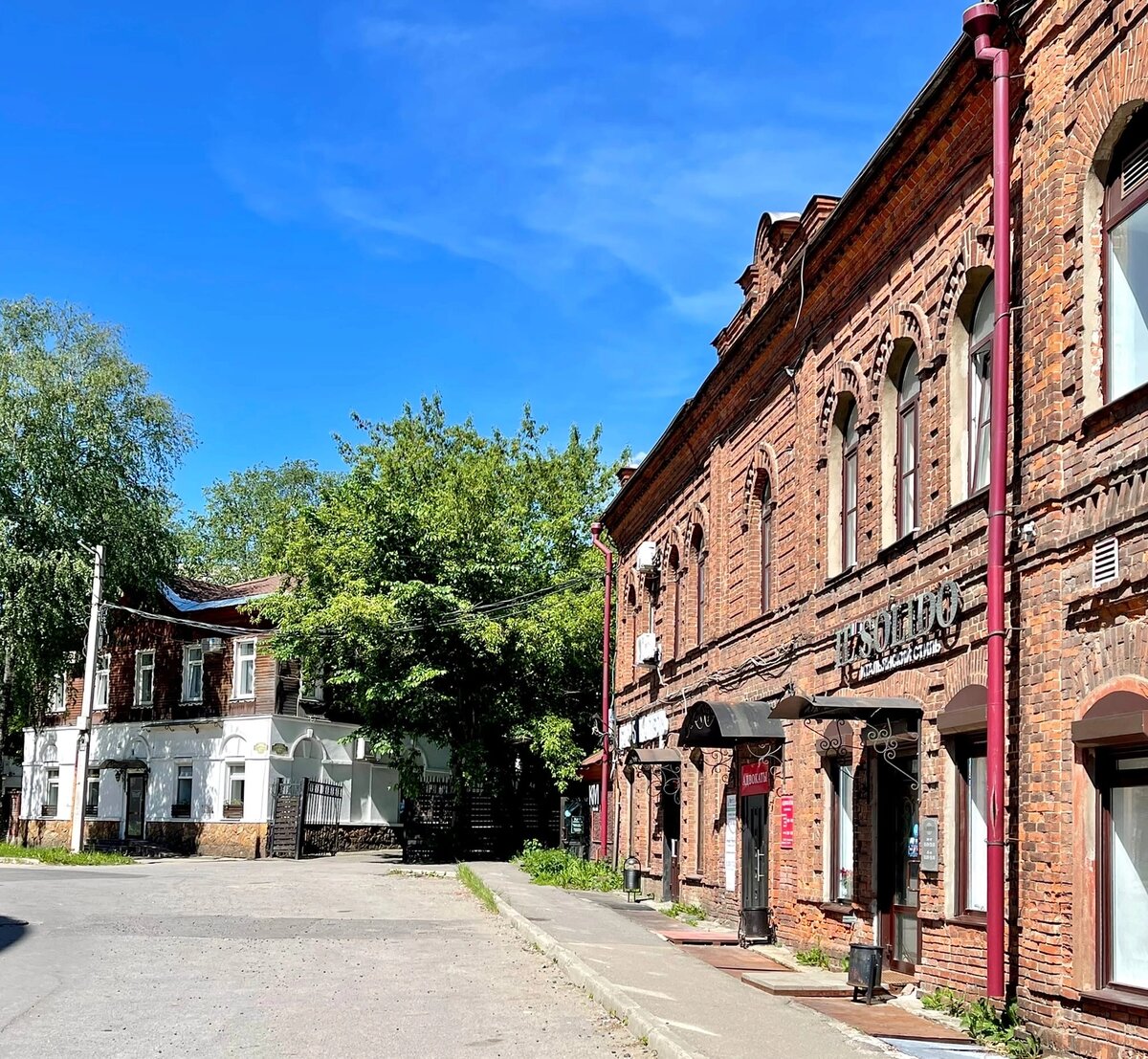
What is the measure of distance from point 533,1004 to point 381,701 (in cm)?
2520

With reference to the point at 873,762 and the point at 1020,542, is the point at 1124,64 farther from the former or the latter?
the point at 873,762

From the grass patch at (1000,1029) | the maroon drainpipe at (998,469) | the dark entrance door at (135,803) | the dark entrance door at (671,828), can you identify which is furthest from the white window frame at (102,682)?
the maroon drainpipe at (998,469)

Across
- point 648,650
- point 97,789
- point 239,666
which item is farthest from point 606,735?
point 97,789

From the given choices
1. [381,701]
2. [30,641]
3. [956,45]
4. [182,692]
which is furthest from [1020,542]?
[182,692]

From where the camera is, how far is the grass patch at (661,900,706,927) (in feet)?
64.9

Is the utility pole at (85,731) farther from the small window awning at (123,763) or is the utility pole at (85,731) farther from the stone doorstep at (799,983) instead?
the stone doorstep at (799,983)

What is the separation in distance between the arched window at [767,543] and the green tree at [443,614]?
16.9 meters

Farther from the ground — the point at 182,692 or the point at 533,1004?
the point at 182,692

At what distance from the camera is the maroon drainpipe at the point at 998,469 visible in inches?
381

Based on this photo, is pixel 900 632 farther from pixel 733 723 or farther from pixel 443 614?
pixel 443 614

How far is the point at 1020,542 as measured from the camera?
9898 millimetres

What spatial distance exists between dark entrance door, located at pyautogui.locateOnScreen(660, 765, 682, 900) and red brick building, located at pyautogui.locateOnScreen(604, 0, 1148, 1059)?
103 inches

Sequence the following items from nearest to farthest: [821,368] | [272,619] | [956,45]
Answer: [956,45], [821,368], [272,619]

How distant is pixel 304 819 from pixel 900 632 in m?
28.6
